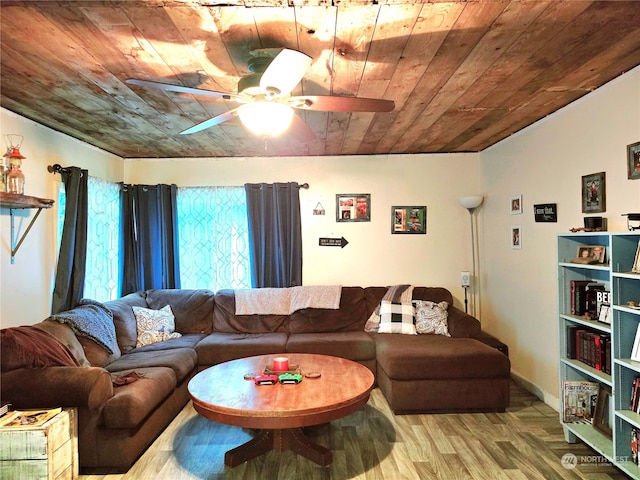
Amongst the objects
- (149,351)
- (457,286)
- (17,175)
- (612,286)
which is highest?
(17,175)

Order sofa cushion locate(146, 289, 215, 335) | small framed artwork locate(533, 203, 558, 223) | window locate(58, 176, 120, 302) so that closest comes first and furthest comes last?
small framed artwork locate(533, 203, 558, 223) < window locate(58, 176, 120, 302) < sofa cushion locate(146, 289, 215, 335)

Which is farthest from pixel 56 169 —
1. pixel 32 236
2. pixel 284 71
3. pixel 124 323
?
pixel 284 71

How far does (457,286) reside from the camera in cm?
464

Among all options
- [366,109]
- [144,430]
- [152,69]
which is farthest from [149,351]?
[366,109]

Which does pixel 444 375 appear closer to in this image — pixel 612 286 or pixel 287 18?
pixel 612 286

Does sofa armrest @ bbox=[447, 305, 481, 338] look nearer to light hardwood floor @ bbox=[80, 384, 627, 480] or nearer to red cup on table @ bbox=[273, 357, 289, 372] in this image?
light hardwood floor @ bbox=[80, 384, 627, 480]

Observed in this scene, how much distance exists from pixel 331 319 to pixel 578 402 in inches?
88.4

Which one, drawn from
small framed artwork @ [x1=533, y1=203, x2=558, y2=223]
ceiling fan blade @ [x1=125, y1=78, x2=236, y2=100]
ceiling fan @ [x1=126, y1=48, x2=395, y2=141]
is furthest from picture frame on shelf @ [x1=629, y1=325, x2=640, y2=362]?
ceiling fan blade @ [x1=125, y1=78, x2=236, y2=100]

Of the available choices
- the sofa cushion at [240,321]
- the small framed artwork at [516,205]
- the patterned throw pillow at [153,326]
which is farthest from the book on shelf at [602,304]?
the patterned throw pillow at [153,326]

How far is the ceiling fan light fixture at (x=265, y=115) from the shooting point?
6.74ft

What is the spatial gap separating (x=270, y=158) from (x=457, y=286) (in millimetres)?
2654

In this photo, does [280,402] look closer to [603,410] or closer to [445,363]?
[445,363]

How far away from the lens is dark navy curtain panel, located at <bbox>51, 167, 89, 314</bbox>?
3324 millimetres

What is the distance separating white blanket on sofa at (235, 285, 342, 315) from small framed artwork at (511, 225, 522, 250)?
5.94ft
